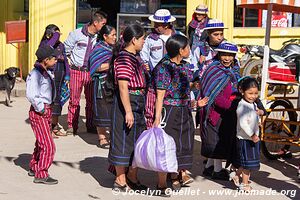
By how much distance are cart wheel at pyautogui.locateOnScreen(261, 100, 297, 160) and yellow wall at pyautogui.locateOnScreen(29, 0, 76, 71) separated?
6761mm

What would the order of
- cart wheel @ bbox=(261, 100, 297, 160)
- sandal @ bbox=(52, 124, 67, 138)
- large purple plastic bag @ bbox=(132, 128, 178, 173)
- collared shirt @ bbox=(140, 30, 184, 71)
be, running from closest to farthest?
large purple plastic bag @ bbox=(132, 128, 178, 173) → cart wheel @ bbox=(261, 100, 297, 160) → collared shirt @ bbox=(140, 30, 184, 71) → sandal @ bbox=(52, 124, 67, 138)

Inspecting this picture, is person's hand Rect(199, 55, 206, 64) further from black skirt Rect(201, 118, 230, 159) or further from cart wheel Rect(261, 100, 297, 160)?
black skirt Rect(201, 118, 230, 159)

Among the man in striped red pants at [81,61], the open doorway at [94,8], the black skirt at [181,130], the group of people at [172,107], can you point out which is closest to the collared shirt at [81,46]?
the man in striped red pants at [81,61]

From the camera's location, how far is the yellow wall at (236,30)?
1355 cm

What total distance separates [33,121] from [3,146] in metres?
2.21

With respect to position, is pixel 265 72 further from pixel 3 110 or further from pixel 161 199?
pixel 3 110

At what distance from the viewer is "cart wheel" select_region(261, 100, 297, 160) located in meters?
8.12

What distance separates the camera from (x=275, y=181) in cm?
750

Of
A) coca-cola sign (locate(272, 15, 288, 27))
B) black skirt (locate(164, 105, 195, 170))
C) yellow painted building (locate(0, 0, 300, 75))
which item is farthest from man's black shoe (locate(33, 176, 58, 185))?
coca-cola sign (locate(272, 15, 288, 27))

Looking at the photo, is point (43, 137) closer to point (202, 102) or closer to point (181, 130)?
point (181, 130)

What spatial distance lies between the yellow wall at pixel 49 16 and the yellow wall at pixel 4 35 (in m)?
1.36

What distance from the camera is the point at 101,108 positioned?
362 inches

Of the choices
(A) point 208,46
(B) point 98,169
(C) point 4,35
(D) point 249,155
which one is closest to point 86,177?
→ (B) point 98,169

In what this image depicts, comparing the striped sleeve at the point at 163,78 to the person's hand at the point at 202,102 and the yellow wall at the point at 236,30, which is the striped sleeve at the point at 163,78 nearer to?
the person's hand at the point at 202,102
